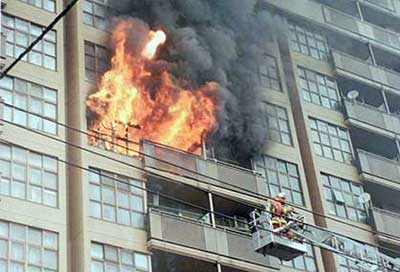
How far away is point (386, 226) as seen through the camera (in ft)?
104

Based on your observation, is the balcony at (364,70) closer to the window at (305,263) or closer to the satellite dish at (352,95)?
the satellite dish at (352,95)

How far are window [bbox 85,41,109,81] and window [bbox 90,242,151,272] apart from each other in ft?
20.4

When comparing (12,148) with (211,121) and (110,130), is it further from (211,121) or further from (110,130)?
(211,121)

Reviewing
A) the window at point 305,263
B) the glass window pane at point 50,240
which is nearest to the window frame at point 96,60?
the glass window pane at point 50,240

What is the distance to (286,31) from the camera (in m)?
35.3

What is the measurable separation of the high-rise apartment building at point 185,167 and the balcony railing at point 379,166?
0.05 m

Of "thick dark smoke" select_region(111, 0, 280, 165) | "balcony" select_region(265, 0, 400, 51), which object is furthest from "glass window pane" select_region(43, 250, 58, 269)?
"balcony" select_region(265, 0, 400, 51)

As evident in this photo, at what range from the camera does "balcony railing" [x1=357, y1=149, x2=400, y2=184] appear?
33.0 m

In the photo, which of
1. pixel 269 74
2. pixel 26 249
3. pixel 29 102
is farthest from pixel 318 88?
pixel 26 249

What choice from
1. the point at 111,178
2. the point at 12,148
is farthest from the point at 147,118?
the point at 12,148

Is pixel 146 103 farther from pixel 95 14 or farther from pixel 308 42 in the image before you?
pixel 308 42

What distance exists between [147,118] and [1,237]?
7.89 meters

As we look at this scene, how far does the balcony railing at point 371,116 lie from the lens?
34.7m

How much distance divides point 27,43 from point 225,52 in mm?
7972
